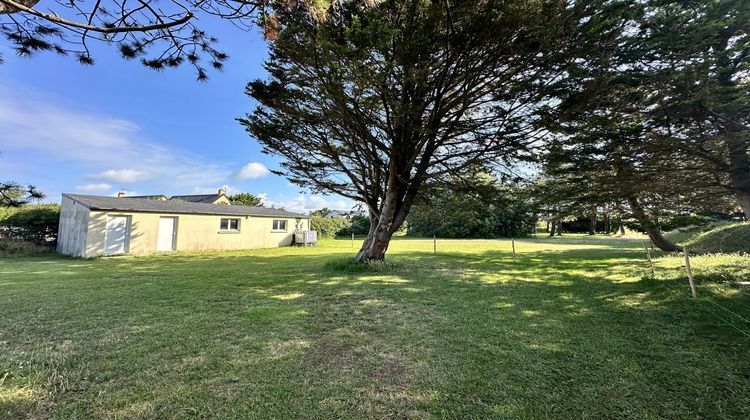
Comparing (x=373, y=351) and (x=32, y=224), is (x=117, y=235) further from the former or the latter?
(x=373, y=351)

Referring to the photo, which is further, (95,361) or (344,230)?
(344,230)

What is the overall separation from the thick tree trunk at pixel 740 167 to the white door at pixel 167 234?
20025 millimetres

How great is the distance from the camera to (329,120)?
30.1 feet

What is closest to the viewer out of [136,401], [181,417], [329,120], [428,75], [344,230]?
[181,417]

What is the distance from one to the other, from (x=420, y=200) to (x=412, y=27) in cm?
640

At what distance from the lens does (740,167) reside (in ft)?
23.0

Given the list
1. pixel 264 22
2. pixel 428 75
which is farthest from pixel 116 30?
pixel 428 75

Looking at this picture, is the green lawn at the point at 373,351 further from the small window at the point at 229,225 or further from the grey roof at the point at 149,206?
the small window at the point at 229,225

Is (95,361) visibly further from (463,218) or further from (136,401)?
(463,218)

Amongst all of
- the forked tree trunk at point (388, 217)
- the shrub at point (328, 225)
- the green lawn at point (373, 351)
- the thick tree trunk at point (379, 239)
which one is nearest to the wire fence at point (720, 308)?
the green lawn at point (373, 351)

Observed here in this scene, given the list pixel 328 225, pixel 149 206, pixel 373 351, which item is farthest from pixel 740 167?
pixel 328 225

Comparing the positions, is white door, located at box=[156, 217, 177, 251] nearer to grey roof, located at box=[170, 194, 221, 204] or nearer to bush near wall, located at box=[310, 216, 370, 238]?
bush near wall, located at box=[310, 216, 370, 238]

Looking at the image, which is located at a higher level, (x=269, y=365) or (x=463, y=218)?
(x=463, y=218)

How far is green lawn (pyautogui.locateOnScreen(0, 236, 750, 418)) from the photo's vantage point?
8.36 feet
